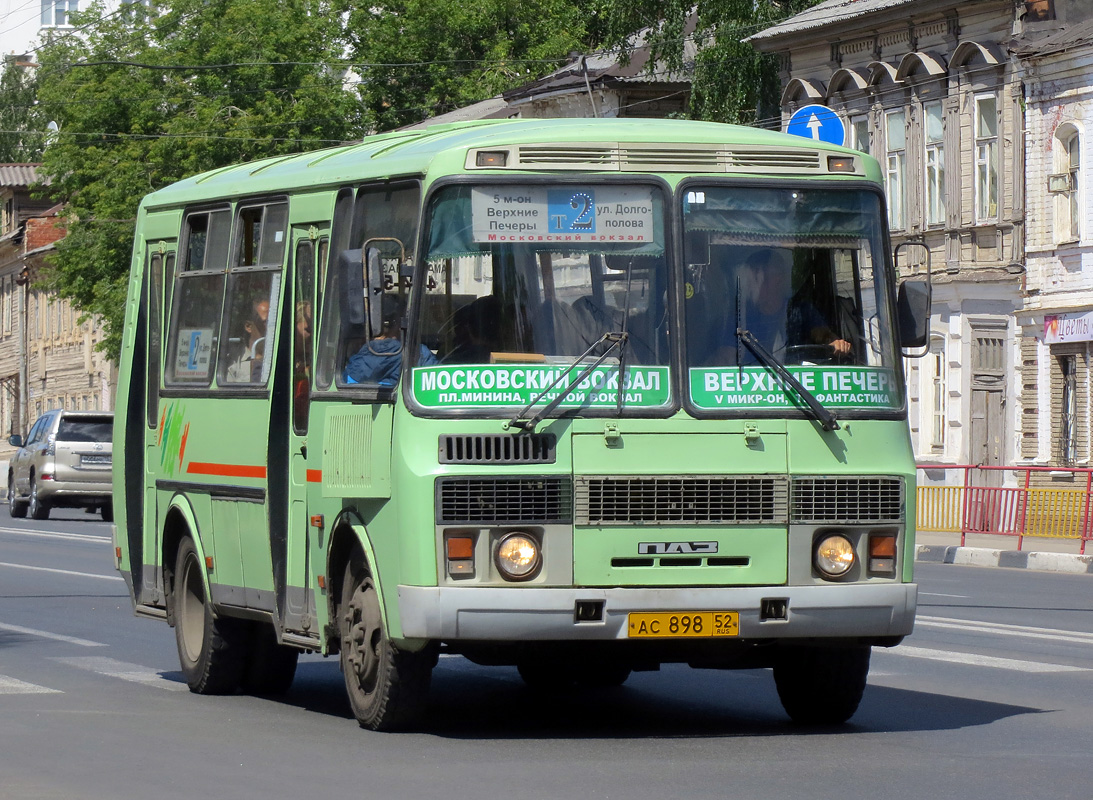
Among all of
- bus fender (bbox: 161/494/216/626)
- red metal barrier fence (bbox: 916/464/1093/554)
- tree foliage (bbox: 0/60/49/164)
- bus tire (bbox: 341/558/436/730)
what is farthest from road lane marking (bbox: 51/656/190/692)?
Result: tree foliage (bbox: 0/60/49/164)

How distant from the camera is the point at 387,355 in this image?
1013 cm

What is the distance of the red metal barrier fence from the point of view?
28250 mm

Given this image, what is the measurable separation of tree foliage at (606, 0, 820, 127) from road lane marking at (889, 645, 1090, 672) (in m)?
32.7

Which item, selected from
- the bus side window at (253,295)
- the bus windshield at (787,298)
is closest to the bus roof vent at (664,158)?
the bus windshield at (787,298)

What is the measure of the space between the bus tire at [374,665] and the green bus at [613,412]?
2 centimetres

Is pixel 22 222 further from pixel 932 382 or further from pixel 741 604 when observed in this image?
pixel 741 604

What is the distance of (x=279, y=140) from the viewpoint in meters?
58.7

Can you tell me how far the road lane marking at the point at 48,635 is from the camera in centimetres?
1521

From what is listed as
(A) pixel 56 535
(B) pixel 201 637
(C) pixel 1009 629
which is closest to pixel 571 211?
(B) pixel 201 637

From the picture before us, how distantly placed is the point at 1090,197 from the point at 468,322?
2744 cm

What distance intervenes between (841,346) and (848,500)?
0.72 metres

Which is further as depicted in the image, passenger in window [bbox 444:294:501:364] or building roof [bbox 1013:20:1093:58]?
building roof [bbox 1013:20:1093:58]

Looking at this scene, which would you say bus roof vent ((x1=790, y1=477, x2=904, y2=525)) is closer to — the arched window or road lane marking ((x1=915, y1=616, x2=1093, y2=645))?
road lane marking ((x1=915, y1=616, x2=1093, y2=645))

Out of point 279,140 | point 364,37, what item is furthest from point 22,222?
point 279,140
